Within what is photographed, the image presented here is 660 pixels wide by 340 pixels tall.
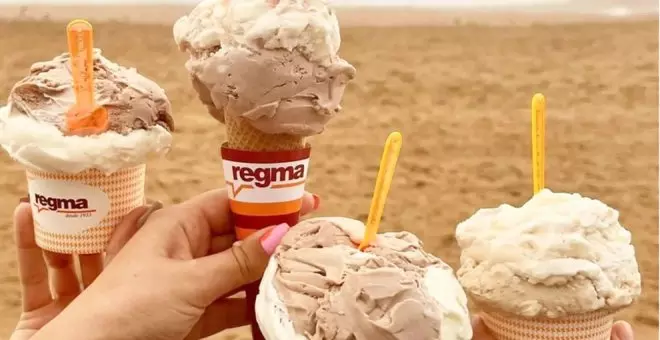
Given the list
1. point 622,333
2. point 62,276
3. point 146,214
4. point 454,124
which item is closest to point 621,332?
point 622,333

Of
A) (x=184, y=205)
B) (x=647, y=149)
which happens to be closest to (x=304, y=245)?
(x=184, y=205)

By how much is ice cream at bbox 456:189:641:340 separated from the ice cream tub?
1.05 feet

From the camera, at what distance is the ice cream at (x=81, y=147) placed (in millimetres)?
1447

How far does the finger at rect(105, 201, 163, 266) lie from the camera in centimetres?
151

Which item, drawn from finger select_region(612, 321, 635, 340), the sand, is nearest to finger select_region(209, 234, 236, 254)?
finger select_region(612, 321, 635, 340)

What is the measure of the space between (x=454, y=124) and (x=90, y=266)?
3.20m

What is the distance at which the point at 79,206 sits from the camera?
59.6 inches

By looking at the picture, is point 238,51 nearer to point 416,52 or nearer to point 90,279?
point 90,279

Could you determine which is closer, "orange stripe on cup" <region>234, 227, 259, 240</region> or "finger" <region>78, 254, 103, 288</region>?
"orange stripe on cup" <region>234, 227, 259, 240</region>

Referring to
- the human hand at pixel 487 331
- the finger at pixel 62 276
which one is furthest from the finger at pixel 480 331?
the finger at pixel 62 276

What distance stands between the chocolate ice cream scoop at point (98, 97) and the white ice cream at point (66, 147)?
0.02m

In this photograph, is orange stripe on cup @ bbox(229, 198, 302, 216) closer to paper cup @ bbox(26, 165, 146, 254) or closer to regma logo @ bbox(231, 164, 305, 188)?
regma logo @ bbox(231, 164, 305, 188)

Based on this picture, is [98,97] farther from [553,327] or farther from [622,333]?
[622,333]

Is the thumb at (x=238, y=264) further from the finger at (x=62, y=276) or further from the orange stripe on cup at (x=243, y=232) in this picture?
the finger at (x=62, y=276)
